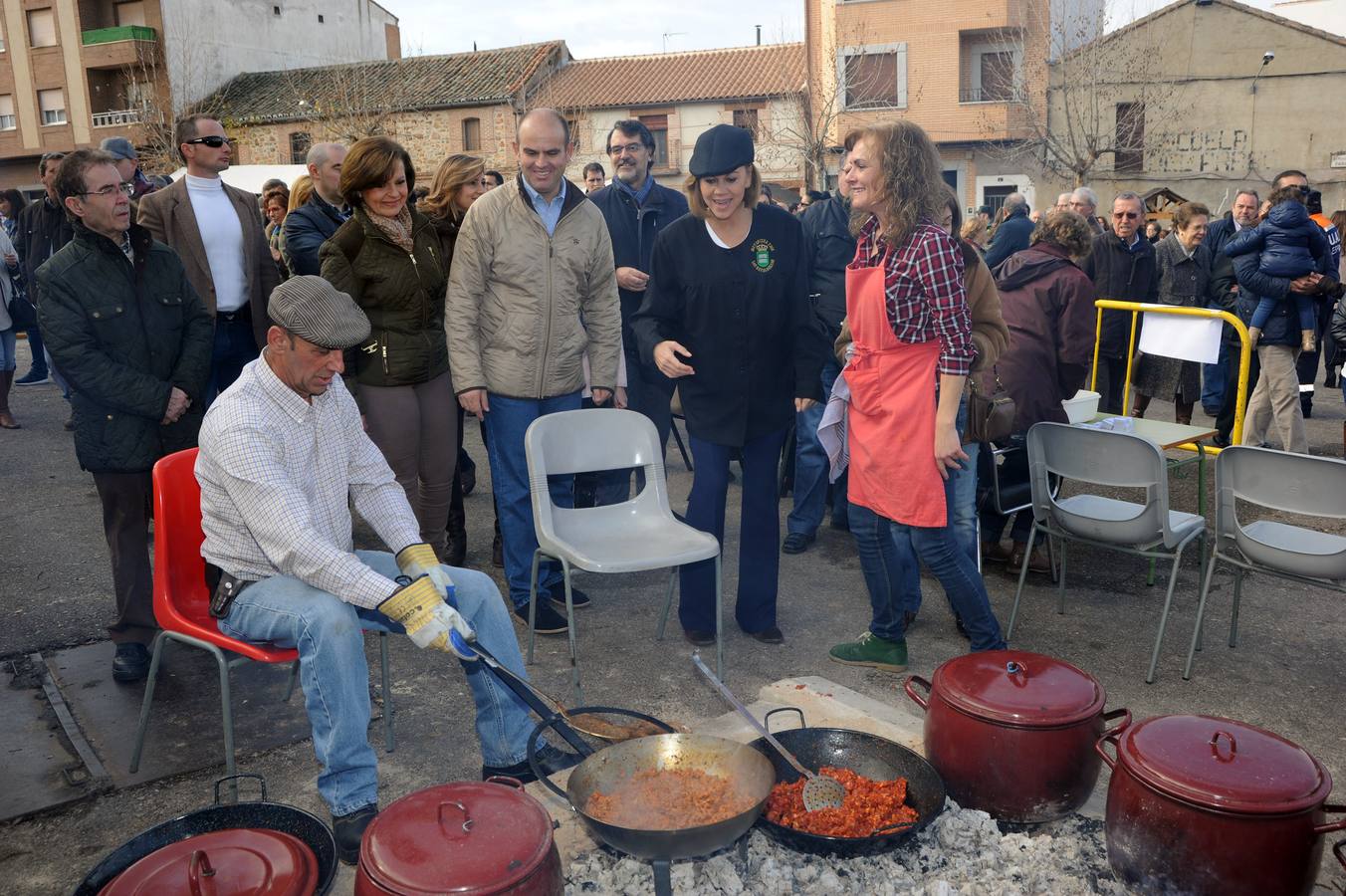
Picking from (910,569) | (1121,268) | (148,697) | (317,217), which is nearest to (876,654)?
(910,569)

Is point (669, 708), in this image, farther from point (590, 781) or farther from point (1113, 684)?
point (1113, 684)

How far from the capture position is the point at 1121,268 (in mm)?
8102

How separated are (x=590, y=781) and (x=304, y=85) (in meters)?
37.5

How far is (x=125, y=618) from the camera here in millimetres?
4020

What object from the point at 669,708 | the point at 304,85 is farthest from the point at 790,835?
the point at 304,85

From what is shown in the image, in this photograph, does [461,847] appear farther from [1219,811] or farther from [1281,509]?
[1281,509]

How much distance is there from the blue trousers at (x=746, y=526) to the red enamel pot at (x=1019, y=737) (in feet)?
5.60

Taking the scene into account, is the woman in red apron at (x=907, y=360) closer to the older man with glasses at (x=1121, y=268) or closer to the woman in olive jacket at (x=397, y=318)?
the woman in olive jacket at (x=397, y=318)

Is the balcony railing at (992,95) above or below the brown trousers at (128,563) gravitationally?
above

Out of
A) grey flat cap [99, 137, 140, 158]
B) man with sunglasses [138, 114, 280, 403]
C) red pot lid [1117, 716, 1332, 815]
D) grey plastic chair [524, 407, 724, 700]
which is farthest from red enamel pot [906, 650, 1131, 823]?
grey flat cap [99, 137, 140, 158]

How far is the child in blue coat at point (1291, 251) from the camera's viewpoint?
7.29 meters

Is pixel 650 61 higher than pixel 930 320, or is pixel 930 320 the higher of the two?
pixel 650 61

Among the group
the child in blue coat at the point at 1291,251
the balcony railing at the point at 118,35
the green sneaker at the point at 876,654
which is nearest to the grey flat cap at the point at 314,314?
the green sneaker at the point at 876,654

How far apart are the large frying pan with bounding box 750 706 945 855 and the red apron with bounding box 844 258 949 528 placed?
1141 mm
